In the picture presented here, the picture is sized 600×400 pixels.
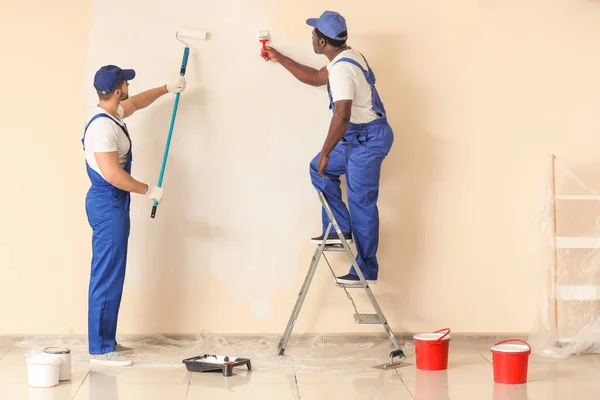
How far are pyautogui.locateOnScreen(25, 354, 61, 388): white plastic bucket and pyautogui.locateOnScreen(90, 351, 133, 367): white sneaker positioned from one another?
0.40m

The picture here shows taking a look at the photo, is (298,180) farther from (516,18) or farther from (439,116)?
(516,18)

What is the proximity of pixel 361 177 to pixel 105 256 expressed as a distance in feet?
4.34

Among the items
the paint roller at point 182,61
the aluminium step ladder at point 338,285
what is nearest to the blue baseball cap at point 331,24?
the paint roller at point 182,61

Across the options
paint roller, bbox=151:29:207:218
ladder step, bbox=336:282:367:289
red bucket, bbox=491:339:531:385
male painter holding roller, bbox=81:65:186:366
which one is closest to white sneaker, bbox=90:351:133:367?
male painter holding roller, bbox=81:65:186:366

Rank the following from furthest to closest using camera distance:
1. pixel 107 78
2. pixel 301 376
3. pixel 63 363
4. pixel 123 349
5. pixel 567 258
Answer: pixel 567 258, pixel 123 349, pixel 107 78, pixel 301 376, pixel 63 363

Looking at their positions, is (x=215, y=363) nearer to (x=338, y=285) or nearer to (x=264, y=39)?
(x=338, y=285)

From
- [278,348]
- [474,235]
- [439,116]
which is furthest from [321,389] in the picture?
[439,116]

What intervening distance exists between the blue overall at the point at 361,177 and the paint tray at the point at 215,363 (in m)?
0.76

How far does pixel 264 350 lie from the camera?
448cm

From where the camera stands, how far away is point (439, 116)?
4656 mm

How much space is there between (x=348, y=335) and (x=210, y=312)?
76cm

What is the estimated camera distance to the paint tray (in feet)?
13.3

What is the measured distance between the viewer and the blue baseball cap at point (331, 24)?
165 inches

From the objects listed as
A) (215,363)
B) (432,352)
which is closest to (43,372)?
(215,363)
